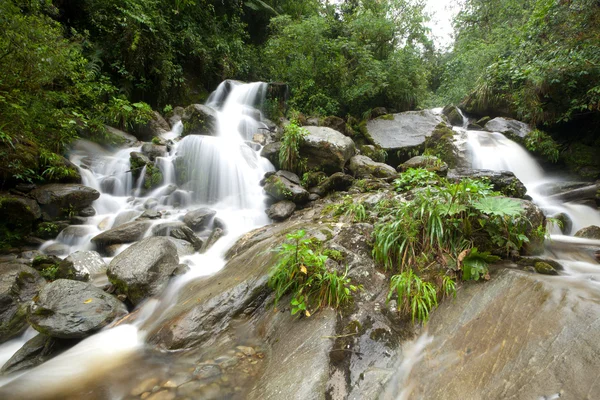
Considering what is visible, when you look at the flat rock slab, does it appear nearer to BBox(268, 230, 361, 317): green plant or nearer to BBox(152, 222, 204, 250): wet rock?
BBox(268, 230, 361, 317): green plant

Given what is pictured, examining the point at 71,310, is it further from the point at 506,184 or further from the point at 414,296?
the point at 506,184

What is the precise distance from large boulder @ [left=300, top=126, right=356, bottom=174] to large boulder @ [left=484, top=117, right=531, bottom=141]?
6.46m

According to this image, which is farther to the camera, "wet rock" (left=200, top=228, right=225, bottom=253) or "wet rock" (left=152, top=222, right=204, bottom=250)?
"wet rock" (left=152, top=222, right=204, bottom=250)

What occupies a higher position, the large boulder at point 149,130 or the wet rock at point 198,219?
the large boulder at point 149,130

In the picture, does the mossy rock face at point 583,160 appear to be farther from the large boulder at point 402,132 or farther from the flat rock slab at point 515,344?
the flat rock slab at point 515,344

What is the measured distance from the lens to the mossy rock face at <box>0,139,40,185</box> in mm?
5504

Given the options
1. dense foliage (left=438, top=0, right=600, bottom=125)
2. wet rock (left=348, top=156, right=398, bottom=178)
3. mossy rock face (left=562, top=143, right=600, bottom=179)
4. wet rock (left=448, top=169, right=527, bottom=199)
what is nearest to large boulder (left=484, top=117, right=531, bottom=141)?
dense foliage (left=438, top=0, right=600, bottom=125)

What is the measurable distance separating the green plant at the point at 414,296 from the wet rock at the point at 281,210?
Answer: 13.5ft

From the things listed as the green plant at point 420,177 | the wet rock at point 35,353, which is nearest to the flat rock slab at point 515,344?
the green plant at point 420,177

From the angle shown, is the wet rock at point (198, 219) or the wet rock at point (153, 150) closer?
the wet rock at point (198, 219)

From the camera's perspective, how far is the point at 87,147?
829cm

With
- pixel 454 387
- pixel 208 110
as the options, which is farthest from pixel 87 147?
pixel 454 387

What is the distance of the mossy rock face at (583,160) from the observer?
789 centimetres

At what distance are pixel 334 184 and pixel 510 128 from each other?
25.1 feet
